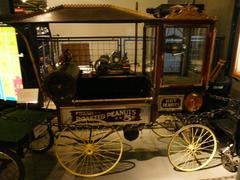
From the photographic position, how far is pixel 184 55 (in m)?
3.40

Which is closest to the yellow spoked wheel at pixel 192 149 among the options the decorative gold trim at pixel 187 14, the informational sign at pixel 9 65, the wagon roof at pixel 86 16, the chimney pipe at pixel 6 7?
the decorative gold trim at pixel 187 14

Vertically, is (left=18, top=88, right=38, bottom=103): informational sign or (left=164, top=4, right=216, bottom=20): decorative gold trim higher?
(left=164, top=4, right=216, bottom=20): decorative gold trim

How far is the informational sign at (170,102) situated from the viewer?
2.77m

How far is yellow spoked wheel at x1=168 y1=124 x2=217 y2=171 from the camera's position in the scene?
288 cm

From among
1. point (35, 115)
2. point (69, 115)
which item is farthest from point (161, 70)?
point (35, 115)

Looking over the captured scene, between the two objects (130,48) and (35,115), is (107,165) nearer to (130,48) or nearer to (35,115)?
(35,115)

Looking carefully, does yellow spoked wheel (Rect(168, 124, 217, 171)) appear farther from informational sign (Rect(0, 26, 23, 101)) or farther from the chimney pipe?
the chimney pipe

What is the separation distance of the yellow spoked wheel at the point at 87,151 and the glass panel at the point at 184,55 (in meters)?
1.03

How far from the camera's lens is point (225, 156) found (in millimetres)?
2920

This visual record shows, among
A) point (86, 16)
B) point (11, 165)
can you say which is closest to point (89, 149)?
point (11, 165)

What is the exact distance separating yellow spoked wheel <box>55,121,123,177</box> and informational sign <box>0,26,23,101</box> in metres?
1.07

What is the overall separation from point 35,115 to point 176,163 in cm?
190

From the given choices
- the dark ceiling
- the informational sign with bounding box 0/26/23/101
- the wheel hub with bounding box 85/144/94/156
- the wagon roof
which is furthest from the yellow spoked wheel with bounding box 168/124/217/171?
the dark ceiling

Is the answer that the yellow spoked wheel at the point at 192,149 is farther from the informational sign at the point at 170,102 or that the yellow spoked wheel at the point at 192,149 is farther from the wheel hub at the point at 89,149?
the wheel hub at the point at 89,149
